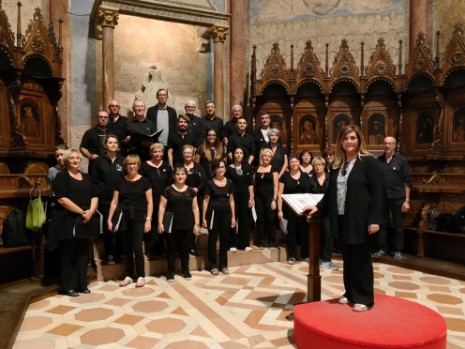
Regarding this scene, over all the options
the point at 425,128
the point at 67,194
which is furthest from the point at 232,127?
the point at 425,128

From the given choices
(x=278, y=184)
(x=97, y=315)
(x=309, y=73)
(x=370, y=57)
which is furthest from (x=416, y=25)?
(x=97, y=315)

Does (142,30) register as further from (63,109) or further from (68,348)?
(68,348)

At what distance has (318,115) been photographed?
31.8 ft

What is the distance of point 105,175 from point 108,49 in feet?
11.9

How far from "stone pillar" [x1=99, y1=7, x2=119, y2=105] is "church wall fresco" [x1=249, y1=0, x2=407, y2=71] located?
3786 mm

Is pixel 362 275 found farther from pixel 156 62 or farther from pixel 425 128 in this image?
pixel 156 62

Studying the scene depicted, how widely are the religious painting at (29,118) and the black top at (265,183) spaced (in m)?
4.38

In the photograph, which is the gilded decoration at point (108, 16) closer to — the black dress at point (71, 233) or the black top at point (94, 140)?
the black top at point (94, 140)

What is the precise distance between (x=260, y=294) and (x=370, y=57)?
6.69 meters

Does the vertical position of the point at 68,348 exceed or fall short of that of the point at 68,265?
it falls short

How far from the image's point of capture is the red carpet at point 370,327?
295 centimetres

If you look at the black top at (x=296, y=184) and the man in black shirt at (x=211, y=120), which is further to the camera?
the man in black shirt at (x=211, y=120)

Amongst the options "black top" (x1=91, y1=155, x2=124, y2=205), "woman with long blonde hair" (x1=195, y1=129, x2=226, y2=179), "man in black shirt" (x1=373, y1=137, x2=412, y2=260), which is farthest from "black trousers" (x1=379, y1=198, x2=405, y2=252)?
"black top" (x1=91, y1=155, x2=124, y2=205)

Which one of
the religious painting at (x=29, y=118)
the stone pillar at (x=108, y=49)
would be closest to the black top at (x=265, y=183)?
the stone pillar at (x=108, y=49)
